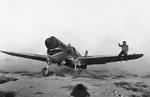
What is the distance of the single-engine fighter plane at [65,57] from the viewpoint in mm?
25719

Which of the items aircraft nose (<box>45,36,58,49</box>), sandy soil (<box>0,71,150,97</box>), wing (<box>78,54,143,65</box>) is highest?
aircraft nose (<box>45,36,58,49</box>)

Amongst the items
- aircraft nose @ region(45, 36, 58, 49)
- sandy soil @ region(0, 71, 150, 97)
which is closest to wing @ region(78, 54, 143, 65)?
aircraft nose @ region(45, 36, 58, 49)

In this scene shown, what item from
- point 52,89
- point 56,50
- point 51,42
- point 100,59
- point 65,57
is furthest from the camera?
point 100,59

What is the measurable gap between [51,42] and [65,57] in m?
3.52

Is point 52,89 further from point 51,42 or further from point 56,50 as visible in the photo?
point 56,50

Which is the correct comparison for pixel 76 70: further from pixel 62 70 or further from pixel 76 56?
pixel 62 70

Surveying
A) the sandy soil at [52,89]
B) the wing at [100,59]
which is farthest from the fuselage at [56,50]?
the sandy soil at [52,89]

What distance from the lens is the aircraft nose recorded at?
994 inches

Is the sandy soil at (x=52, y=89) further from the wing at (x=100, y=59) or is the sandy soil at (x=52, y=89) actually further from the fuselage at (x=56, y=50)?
the wing at (x=100, y=59)

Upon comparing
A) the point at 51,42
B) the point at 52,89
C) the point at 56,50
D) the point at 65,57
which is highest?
the point at 51,42

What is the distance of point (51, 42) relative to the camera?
25297 mm

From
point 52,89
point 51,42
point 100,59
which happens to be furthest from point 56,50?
point 100,59

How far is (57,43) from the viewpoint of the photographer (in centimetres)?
2614

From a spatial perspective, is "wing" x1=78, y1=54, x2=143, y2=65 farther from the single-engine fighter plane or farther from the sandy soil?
the sandy soil
